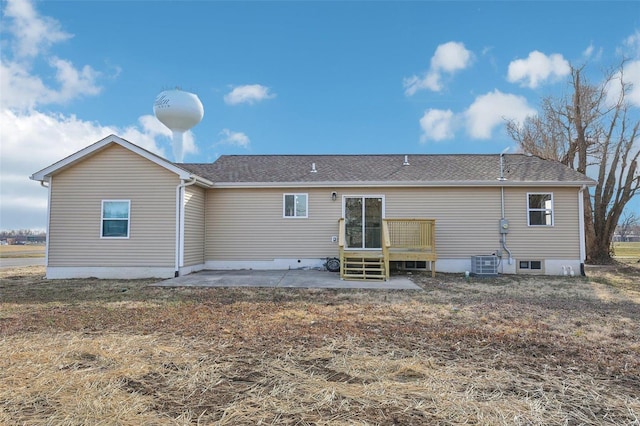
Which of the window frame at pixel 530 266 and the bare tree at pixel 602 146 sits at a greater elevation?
the bare tree at pixel 602 146

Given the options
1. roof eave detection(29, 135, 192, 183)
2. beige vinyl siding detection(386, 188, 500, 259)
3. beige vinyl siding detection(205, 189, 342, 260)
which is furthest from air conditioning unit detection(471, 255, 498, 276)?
roof eave detection(29, 135, 192, 183)

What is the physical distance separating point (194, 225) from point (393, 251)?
596 centimetres

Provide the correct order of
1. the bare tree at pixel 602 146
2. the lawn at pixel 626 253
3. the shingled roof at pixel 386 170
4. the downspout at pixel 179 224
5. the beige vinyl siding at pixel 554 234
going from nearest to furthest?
the downspout at pixel 179 224 → the beige vinyl siding at pixel 554 234 → the shingled roof at pixel 386 170 → the bare tree at pixel 602 146 → the lawn at pixel 626 253

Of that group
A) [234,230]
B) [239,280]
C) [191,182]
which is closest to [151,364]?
[239,280]

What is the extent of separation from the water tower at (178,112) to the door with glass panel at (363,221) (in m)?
8.55

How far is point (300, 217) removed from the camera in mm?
11000

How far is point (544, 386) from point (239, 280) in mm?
7075

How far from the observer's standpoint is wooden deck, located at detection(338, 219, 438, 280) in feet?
30.6

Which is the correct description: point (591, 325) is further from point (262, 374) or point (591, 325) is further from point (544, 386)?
point (262, 374)

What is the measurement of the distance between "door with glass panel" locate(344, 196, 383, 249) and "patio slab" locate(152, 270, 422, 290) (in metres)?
1.49

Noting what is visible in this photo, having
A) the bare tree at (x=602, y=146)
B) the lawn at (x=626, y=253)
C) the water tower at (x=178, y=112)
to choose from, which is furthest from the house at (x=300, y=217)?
the lawn at (x=626, y=253)

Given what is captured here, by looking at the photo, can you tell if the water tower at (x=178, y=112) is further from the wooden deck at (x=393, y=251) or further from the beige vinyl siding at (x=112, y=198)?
the wooden deck at (x=393, y=251)

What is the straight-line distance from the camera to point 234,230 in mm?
11094

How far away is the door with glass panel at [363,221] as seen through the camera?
36.1 feet
